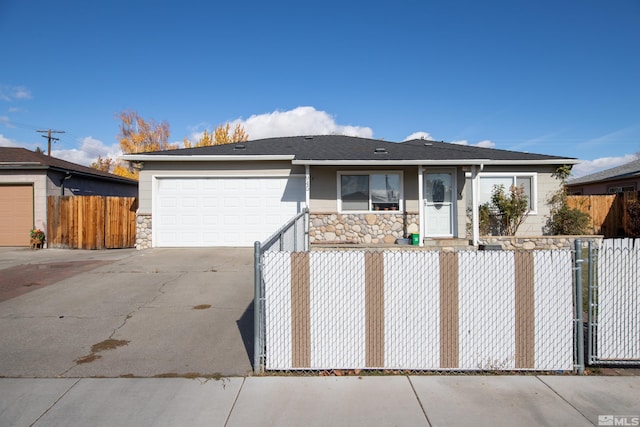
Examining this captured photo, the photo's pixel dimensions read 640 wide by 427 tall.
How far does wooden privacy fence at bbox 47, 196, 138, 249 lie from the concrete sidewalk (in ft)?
37.1

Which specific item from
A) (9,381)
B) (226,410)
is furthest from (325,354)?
(9,381)

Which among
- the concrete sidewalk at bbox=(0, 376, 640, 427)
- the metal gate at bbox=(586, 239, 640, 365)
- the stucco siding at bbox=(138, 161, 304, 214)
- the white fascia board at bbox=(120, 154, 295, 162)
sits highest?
the white fascia board at bbox=(120, 154, 295, 162)

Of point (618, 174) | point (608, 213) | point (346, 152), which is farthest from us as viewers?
point (618, 174)

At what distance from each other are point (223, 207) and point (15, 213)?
27.5ft

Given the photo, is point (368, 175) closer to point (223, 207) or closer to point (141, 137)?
point (223, 207)

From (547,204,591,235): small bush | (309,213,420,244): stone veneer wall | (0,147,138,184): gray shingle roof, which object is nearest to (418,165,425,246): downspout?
(309,213,420,244): stone veneer wall

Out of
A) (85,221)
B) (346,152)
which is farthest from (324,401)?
(85,221)

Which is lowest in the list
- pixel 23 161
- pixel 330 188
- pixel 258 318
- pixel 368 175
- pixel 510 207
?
pixel 258 318

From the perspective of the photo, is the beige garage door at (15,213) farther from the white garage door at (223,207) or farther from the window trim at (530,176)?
the window trim at (530,176)

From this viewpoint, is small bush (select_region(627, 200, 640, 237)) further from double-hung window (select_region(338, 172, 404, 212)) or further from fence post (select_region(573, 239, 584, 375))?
fence post (select_region(573, 239, 584, 375))

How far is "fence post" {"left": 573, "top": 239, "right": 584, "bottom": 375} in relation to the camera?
389 centimetres

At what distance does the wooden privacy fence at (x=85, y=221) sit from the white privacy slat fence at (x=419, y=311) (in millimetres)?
12079

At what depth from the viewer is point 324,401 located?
3416 millimetres

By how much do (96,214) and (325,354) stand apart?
42.8 ft
